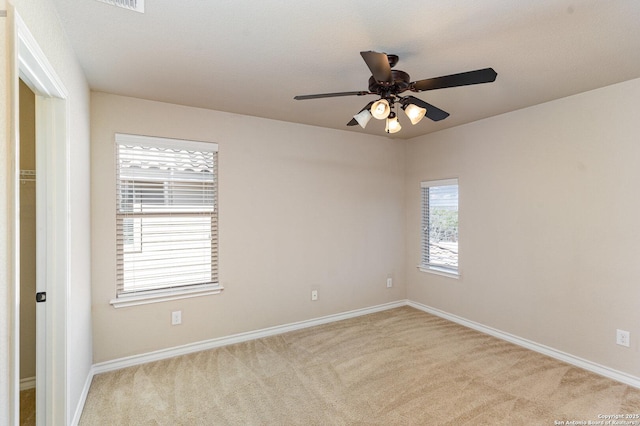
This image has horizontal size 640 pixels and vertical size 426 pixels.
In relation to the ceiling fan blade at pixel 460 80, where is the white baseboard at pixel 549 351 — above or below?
below

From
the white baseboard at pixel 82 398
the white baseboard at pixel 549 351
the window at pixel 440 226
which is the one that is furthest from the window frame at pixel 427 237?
the white baseboard at pixel 82 398

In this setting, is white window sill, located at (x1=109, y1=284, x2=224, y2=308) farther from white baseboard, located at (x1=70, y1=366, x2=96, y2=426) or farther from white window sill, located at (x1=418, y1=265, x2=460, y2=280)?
white window sill, located at (x1=418, y1=265, x2=460, y2=280)

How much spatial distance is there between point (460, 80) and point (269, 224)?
2457 millimetres

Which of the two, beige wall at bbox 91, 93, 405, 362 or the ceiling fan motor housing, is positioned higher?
the ceiling fan motor housing

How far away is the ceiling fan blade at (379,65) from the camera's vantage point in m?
1.62

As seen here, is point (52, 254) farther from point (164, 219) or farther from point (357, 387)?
point (357, 387)

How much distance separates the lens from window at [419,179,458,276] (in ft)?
13.5

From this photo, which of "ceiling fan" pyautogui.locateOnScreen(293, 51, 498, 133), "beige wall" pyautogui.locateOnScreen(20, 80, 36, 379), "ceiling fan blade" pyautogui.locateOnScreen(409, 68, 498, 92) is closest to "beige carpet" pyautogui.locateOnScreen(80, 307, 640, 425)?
"beige wall" pyautogui.locateOnScreen(20, 80, 36, 379)

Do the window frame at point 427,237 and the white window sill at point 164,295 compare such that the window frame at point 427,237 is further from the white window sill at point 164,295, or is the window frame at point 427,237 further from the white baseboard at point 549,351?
the white window sill at point 164,295

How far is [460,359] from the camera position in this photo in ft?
10.0

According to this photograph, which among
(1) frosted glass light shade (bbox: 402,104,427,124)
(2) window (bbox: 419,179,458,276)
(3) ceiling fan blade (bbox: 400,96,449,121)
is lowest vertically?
(2) window (bbox: 419,179,458,276)

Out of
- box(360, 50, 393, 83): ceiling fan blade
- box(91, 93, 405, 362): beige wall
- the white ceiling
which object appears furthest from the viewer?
box(91, 93, 405, 362): beige wall

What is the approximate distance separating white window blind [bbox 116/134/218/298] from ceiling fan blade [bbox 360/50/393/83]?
2065 millimetres

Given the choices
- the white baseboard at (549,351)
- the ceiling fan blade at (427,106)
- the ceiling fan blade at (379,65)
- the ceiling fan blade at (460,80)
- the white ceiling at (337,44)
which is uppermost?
the white ceiling at (337,44)
